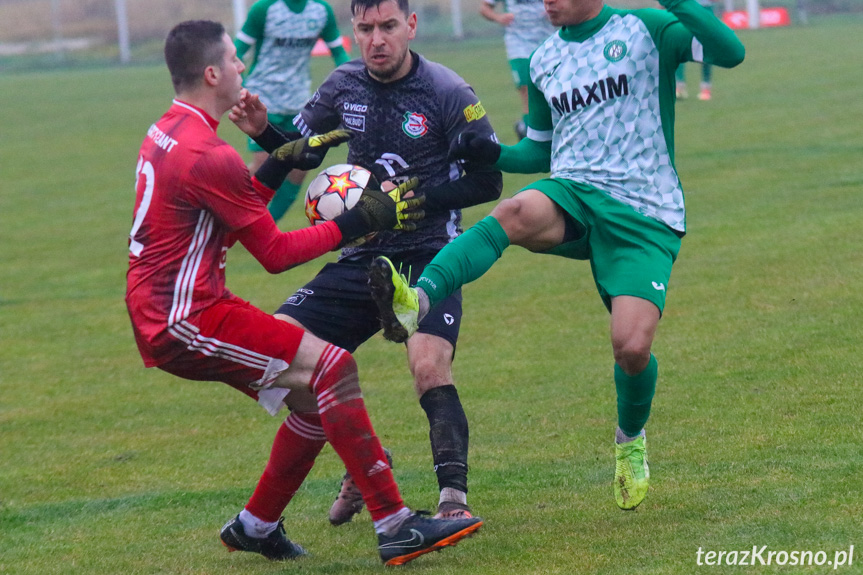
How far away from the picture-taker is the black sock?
15.5ft

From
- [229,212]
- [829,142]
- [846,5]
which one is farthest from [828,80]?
[846,5]

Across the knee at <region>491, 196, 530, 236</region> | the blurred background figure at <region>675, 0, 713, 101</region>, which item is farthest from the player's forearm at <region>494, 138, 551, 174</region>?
the blurred background figure at <region>675, 0, 713, 101</region>

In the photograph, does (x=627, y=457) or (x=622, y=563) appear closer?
(x=622, y=563)

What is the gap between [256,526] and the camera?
4715 millimetres

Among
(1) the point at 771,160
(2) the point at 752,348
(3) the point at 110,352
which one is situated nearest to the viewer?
(2) the point at 752,348

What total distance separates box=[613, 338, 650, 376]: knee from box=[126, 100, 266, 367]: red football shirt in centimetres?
151

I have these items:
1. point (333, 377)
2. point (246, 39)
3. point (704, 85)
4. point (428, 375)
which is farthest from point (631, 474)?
point (704, 85)

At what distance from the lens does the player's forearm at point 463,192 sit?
5.18 metres

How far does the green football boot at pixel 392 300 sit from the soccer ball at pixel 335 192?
722 mm

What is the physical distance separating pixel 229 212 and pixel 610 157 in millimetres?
1639

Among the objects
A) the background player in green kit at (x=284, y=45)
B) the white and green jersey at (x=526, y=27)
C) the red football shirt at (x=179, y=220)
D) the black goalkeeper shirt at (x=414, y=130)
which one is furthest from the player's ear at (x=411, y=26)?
the white and green jersey at (x=526, y=27)

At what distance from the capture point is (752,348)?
7344 millimetres

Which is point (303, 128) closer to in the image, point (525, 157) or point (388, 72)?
point (388, 72)

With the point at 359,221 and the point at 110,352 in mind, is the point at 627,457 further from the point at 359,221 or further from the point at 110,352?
the point at 110,352
